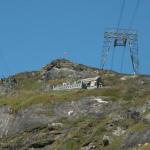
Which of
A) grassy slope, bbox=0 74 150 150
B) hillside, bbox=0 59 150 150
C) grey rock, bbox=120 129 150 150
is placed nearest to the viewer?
grey rock, bbox=120 129 150 150

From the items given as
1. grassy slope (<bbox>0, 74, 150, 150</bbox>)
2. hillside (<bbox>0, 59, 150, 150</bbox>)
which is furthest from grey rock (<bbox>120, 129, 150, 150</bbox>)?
grassy slope (<bbox>0, 74, 150, 150</bbox>)

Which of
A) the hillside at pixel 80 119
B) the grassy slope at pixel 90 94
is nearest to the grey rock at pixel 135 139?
the hillside at pixel 80 119

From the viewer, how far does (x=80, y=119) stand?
15675 centimetres

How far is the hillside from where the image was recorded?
440ft

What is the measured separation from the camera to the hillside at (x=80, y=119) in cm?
13412

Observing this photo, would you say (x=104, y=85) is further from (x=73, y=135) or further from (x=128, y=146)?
(x=128, y=146)

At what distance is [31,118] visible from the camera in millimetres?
163625

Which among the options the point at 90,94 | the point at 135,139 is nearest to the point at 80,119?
the point at 90,94

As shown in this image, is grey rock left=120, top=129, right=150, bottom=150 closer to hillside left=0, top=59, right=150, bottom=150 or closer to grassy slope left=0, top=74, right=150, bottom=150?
hillside left=0, top=59, right=150, bottom=150

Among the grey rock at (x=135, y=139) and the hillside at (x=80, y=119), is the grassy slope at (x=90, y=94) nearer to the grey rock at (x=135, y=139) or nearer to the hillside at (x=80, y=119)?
the hillside at (x=80, y=119)

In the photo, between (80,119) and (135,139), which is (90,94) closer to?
(80,119)

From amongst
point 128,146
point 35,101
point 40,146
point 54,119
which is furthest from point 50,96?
point 128,146

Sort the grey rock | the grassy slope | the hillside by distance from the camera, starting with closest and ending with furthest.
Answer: the grey rock < the hillside < the grassy slope

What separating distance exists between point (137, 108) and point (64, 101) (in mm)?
28393
